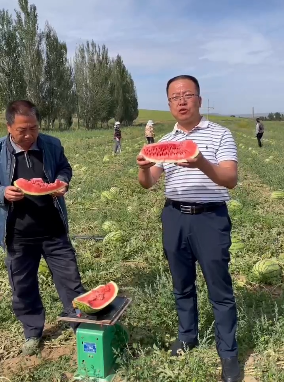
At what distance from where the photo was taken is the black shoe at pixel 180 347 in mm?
2968

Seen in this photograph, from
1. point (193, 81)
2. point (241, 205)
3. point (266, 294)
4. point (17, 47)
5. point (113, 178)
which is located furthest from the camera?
point (17, 47)

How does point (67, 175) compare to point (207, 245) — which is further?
point (67, 175)

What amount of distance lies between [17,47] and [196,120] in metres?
39.3

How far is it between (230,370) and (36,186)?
194 cm

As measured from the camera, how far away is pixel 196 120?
8.68ft

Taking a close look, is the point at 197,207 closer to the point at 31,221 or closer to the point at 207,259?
the point at 207,259

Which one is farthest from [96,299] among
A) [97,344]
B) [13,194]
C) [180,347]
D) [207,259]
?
[13,194]

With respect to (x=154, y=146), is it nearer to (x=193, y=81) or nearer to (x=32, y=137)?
(x=193, y=81)

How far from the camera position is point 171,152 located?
8.21 ft

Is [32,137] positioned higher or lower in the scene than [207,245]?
higher

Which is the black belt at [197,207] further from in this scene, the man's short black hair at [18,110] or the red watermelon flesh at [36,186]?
the man's short black hair at [18,110]

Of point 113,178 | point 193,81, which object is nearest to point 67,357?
point 193,81

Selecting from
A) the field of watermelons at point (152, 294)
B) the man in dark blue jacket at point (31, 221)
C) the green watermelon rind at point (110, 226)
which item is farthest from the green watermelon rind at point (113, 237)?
the man in dark blue jacket at point (31, 221)

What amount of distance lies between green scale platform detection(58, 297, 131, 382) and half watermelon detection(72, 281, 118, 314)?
6 cm
